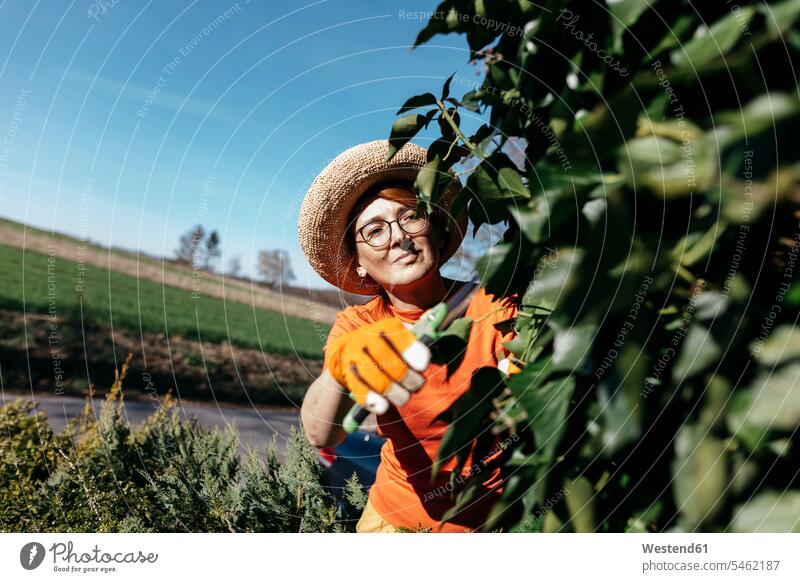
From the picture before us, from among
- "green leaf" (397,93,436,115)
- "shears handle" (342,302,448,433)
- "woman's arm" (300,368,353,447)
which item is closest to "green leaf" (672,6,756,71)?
"green leaf" (397,93,436,115)

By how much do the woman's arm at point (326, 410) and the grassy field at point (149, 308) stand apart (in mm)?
4139

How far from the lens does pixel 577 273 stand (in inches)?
23.0

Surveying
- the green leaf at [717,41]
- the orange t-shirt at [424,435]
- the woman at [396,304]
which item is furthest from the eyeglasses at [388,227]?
the green leaf at [717,41]

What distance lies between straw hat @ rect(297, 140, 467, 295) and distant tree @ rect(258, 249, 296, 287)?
3.4 inches

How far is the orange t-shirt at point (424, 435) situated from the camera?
167 centimetres

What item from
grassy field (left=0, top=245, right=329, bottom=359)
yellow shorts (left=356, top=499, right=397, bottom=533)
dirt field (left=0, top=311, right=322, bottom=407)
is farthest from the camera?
grassy field (left=0, top=245, right=329, bottom=359)

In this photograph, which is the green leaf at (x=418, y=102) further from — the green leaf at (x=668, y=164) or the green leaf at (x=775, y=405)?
the green leaf at (x=775, y=405)

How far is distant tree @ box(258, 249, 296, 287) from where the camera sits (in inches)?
69.3

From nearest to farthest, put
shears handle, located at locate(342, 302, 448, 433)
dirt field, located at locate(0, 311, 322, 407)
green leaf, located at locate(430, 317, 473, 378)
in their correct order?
green leaf, located at locate(430, 317, 473, 378) → shears handle, located at locate(342, 302, 448, 433) → dirt field, located at locate(0, 311, 322, 407)

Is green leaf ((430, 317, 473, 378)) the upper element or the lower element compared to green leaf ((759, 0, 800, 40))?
lower
